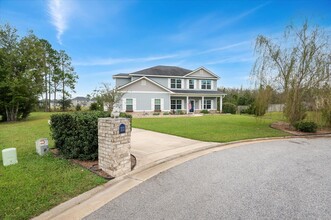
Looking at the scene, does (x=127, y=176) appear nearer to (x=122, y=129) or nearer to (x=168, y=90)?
(x=122, y=129)

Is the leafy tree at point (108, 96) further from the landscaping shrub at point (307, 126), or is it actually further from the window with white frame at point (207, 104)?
the landscaping shrub at point (307, 126)

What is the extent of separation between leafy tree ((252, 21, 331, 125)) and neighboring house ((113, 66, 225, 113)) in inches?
529

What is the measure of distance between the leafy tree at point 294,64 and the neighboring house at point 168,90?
44.1 feet

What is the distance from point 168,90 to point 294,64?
1495 cm

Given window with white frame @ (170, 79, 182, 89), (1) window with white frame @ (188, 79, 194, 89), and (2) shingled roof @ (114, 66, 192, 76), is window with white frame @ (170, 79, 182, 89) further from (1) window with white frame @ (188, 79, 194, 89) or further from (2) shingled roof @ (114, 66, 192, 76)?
(1) window with white frame @ (188, 79, 194, 89)

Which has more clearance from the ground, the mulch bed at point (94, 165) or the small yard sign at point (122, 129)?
the small yard sign at point (122, 129)

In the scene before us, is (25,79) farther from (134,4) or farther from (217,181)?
(217,181)

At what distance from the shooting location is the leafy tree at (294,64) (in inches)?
435

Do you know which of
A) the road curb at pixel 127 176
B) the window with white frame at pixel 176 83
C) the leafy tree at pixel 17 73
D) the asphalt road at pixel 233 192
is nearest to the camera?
the asphalt road at pixel 233 192

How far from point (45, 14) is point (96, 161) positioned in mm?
10555

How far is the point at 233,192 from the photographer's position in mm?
3770

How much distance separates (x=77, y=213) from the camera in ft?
10.3

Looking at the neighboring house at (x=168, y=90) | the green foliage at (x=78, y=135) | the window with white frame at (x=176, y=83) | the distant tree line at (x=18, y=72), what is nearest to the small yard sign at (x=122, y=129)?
the green foliage at (x=78, y=135)

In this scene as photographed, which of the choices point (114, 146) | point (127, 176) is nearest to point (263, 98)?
point (127, 176)
